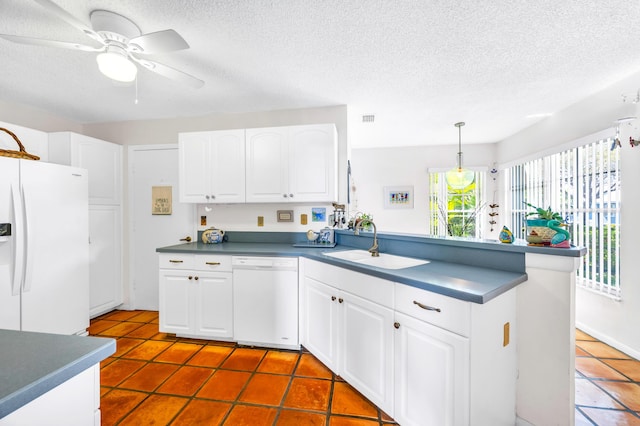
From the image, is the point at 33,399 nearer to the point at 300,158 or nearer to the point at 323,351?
the point at 323,351

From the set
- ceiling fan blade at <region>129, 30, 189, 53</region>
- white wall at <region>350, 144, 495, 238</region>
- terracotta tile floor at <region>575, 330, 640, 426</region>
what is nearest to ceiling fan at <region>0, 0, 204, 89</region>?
ceiling fan blade at <region>129, 30, 189, 53</region>

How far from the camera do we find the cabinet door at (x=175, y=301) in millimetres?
2512

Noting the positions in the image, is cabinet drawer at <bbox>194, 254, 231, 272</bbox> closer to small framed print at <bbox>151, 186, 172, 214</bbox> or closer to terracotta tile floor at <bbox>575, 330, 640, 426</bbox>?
small framed print at <bbox>151, 186, 172, 214</bbox>

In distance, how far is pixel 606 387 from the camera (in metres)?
1.89

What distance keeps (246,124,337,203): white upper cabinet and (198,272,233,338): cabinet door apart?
2.83ft

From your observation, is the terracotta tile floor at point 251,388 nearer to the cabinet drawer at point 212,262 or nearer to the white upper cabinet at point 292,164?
the cabinet drawer at point 212,262

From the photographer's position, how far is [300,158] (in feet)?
8.75

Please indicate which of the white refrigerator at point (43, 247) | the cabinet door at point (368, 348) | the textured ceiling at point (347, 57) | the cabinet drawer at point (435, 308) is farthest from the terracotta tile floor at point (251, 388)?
the textured ceiling at point (347, 57)

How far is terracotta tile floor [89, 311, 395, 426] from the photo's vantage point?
1.62 metres

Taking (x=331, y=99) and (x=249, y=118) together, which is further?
(x=249, y=118)

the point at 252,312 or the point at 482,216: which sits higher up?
the point at 482,216

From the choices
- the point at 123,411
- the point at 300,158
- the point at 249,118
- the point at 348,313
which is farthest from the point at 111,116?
the point at 348,313

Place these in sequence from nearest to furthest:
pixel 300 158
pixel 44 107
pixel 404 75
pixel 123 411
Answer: pixel 123 411 < pixel 404 75 < pixel 300 158 < pixel 44 107

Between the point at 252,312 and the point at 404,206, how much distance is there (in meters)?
3.70
